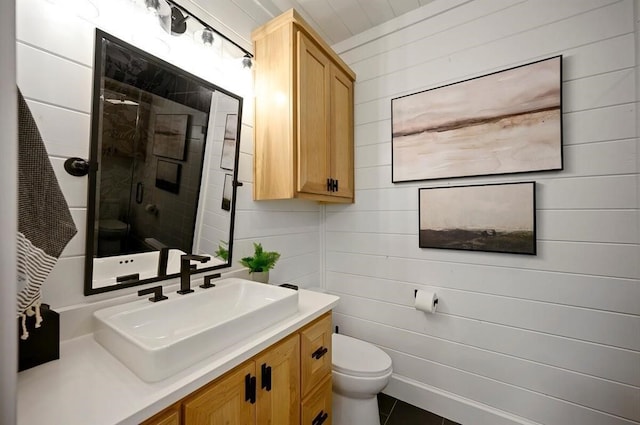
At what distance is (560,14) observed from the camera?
1386mm

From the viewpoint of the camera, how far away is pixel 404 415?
5.63 feet

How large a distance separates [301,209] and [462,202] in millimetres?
1133

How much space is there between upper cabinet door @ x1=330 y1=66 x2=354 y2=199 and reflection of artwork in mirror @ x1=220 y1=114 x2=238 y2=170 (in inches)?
25.2

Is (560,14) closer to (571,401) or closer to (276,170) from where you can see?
(276,170)

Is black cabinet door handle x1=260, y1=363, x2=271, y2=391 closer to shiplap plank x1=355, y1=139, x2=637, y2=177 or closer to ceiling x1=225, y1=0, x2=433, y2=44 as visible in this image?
shiplap plank x1=355, y1=139, x2=637, y2=177

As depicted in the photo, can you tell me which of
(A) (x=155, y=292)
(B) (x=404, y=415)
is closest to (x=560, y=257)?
(B) (x=404, y=415)

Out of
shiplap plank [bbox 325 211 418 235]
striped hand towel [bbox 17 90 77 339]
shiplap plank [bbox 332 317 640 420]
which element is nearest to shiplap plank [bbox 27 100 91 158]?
striped hand towel [bbox 17 90 77 339]

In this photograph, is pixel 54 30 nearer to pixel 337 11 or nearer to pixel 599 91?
pixel 337 11

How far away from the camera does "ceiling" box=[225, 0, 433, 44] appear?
5.53 ft

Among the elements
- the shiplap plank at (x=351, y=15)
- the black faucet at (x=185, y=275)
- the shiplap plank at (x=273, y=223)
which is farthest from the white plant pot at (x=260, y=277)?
the shiplap plank at (x=351, y=15)

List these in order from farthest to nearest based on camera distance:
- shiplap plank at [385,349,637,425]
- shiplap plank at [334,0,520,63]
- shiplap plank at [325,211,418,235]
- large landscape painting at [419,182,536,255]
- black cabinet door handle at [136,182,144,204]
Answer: shiplap plank at [325,211,418,235] < shiplap plank at [334,0,520,63] < large landscape painting at [419,182,536,255] < shiplap plank at [385,349,637,425] < black cabinet door handle at [136,182,144,204]

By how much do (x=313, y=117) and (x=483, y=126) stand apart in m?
1.03

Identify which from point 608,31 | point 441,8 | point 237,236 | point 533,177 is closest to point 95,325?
point 237,236

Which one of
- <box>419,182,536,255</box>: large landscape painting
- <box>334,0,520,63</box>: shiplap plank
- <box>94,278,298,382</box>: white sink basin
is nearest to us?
<box>94,278,298,382</box>: white sink basin
